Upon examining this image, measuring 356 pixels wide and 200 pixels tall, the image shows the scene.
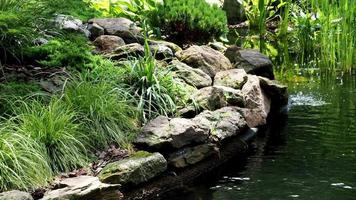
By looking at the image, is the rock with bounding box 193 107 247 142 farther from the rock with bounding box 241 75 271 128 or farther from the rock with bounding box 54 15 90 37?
the rock with bounding box 54 15 90 37

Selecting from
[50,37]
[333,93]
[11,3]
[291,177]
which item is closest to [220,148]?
[291,177]

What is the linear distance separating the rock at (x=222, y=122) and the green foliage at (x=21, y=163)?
2.09 metres

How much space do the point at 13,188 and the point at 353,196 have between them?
3.29m

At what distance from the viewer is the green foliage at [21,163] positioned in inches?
177

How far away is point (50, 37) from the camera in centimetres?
728

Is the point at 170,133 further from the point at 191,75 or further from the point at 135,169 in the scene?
the point at 191,75

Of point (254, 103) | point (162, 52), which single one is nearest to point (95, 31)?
point (162, 52)

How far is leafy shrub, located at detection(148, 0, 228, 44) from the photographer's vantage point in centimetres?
949

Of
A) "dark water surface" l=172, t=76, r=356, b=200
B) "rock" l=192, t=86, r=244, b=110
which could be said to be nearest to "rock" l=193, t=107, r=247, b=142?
"rock" l=192, t=86, r=244, b=110

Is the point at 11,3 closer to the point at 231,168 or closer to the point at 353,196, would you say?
the point at 231,168

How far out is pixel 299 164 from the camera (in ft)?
21.1

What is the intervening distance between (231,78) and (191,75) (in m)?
0.80

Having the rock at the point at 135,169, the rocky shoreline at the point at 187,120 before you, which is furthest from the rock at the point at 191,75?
the rock at the point at 135,169

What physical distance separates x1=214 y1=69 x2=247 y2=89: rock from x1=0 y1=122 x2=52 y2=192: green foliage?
363 centimetres
